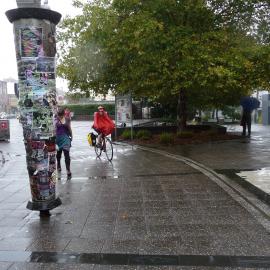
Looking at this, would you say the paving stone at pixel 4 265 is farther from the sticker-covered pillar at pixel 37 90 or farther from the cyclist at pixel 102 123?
the cyclist at pixel 102 123

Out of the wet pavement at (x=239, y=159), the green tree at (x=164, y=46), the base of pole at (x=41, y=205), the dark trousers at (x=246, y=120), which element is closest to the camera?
the base of pole at (x=41, y=205)

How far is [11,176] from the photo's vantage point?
11.1 meters

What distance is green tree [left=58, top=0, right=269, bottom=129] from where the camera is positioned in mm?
15320

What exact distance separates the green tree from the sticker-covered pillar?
27.9 feet

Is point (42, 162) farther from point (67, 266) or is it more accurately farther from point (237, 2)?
point (237, 2)

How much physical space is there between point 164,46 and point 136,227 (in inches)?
400

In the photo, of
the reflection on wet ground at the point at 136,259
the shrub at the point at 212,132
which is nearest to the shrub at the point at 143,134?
the shrub at the point at 212,132

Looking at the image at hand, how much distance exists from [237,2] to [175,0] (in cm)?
248

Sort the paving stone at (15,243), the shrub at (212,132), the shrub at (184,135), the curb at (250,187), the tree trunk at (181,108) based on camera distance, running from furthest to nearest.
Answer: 1. the shrub at (212,132)
2. the tree trunk at (181,108)
3. the shrub at (184,135)
4. the curb at (250,187)
5. the paving stone at (15,243)

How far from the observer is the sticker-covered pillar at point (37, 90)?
664cm

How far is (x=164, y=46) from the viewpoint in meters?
15.6

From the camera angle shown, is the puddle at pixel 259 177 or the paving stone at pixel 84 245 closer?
the paving stone at pixel 84 245

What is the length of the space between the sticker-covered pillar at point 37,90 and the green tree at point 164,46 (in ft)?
27.9

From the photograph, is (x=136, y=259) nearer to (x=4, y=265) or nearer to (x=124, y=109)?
(x=4, y=265)
